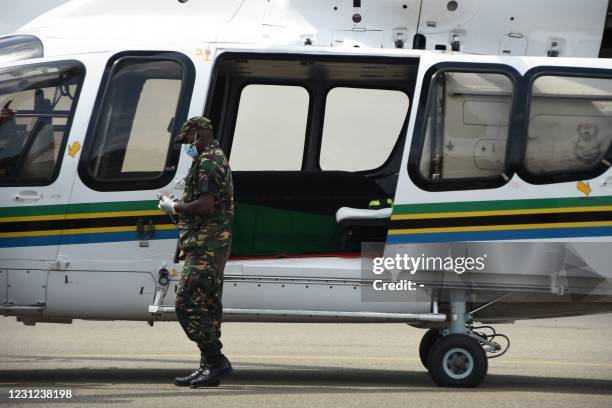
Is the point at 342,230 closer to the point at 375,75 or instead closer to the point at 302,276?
the point at 302,276

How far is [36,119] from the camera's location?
928cm

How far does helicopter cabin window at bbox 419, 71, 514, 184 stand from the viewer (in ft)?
30.2

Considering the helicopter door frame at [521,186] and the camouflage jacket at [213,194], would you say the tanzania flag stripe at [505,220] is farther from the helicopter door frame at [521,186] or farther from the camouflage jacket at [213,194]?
the camouflage jacket at [213,194]

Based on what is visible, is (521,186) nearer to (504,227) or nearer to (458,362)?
(504,227)

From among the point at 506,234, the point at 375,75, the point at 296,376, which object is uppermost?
the point at 375,75

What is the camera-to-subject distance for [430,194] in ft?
29.8

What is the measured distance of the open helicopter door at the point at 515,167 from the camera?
903cm

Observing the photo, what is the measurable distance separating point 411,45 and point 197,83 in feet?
6.01

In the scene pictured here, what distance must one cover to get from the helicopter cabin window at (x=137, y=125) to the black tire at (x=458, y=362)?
8.17 feet

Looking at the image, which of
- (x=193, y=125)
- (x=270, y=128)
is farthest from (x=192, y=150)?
(x=270, y=128)

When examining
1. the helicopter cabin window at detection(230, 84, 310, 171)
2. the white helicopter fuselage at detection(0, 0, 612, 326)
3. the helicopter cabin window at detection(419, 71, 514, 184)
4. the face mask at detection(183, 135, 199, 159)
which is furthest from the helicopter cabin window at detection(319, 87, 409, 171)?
the face mask at detection(183, 135, 199, 159)

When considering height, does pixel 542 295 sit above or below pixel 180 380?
above

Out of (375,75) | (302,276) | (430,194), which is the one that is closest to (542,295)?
(430,194)

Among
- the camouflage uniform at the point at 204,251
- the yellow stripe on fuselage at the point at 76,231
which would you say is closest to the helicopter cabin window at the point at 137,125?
the yellow stripe on fuselage at the point at 76,231
